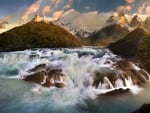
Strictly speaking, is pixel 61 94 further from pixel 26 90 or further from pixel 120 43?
pixel 120 43

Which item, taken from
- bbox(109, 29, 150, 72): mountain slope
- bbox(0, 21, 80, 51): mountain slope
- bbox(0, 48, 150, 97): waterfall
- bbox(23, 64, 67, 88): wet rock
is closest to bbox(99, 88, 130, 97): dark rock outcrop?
bbox(0, 48, 150, 97): waterfall

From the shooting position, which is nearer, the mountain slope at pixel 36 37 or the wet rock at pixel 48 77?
the wet rock at pixel 48 77

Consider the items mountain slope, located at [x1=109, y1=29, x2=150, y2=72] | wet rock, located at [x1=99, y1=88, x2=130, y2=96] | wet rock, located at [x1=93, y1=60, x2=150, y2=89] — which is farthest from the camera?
mountain slope, located at [x1=109, y1=29, x2=150, y2=72]

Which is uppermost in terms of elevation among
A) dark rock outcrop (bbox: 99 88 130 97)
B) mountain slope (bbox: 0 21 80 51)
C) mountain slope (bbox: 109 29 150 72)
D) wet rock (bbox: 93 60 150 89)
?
mountain slope (bbox: 0 21 80 51)

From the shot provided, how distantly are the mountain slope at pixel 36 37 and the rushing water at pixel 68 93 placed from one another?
13950 millimetres

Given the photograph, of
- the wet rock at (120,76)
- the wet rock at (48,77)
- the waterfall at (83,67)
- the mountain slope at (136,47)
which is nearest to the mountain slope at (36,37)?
the waterfall at (83,67)

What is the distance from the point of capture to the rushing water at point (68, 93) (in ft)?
51.8

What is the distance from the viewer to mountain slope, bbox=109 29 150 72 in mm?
22800

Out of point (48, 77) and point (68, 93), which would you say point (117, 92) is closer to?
point (68, 93)

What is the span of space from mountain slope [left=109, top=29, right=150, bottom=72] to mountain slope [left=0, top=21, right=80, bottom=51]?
13868 mm

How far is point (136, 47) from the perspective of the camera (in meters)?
23.5

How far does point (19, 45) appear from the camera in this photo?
38.3 metres

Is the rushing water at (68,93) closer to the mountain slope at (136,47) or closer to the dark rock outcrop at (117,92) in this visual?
the dark rock outcrop at (117,92)

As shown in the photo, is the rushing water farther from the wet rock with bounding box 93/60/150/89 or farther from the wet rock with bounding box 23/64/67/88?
the wet rock with bounding box 23/64/67/88
